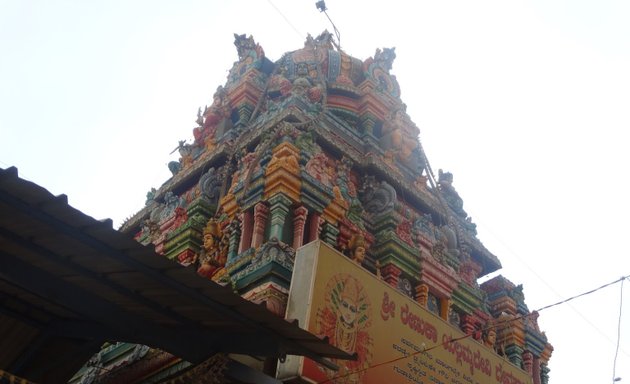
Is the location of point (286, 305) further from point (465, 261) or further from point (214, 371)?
point (465, 261)

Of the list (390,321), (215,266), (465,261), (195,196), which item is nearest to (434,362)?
(390,321)

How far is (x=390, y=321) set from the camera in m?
10.6

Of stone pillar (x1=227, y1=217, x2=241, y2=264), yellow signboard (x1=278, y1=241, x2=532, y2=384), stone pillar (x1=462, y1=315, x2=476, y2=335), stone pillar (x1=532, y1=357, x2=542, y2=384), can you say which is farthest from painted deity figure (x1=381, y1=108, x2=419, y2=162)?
yellow signboard (x1=278, y1=241, x2=532, y2=384)

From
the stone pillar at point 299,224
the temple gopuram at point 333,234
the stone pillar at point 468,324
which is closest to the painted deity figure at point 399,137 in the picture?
the temple gopuram at point 333,234

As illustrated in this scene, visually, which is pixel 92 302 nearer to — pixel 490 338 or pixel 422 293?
pixel 422 293

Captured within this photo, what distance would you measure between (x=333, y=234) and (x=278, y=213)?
133 centimetres

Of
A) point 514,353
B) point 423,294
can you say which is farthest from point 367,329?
point 514,353

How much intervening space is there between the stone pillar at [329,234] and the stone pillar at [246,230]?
1302mm

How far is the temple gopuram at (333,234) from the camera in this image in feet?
32.8

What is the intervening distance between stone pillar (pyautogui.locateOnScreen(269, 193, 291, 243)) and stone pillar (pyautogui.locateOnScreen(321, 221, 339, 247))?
2.94ft

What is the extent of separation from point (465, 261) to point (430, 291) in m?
2.24

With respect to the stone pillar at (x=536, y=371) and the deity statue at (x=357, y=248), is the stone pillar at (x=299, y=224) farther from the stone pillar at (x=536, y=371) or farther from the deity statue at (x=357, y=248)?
the stone pillar at (x=536, y=371)

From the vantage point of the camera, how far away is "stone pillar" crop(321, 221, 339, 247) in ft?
41.0

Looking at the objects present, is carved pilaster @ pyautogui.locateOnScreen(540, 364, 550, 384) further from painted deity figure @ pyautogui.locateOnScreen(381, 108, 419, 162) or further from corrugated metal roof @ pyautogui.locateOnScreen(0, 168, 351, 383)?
corrugated metal roof @ pyautogui.locateOnScreen(0, 168, 351, 383)
